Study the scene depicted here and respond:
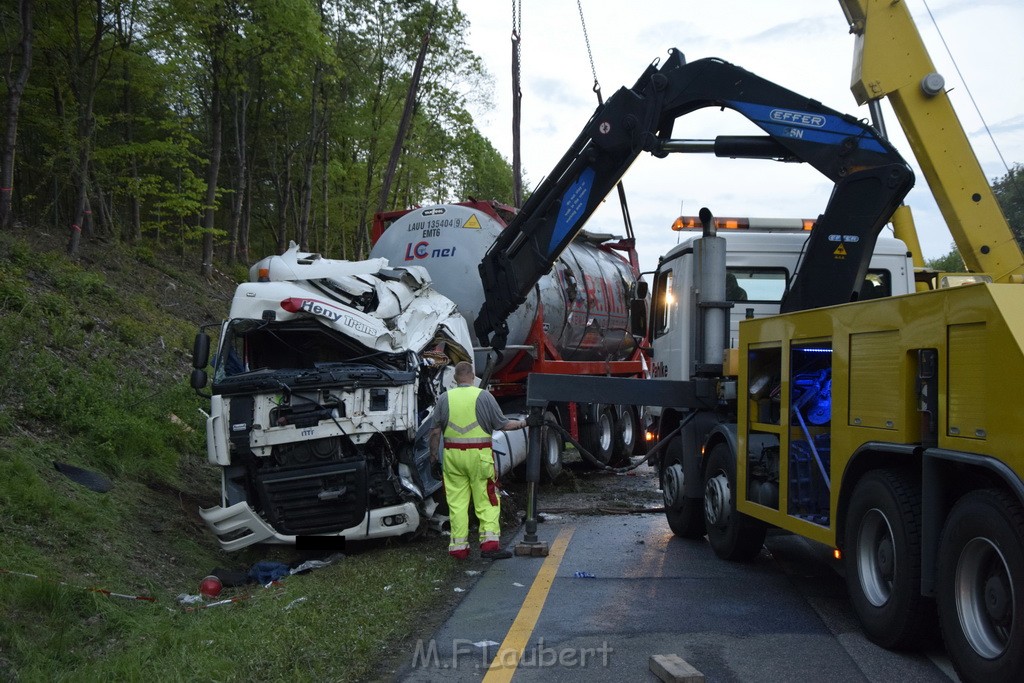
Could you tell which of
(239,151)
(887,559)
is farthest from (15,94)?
(887,559)

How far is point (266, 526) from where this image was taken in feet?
28.4

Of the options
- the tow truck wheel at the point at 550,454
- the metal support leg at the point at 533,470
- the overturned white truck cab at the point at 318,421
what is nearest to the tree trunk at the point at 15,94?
the overturned white truck cab at the point at 318,421

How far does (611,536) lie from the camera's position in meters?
9.67

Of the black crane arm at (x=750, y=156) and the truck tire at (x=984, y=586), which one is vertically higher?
the black crane arm at (x=750, y=156)

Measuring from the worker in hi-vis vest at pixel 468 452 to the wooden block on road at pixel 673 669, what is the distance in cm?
361

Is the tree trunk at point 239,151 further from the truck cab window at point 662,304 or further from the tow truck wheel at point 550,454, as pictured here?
the truck cab window at point 662,304

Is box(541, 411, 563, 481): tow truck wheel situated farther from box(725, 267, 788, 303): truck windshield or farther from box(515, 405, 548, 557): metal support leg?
box(725, 267, 788, 303): truck windshield

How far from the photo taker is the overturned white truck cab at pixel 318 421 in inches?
338

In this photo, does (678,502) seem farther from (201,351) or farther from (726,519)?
(201,351)

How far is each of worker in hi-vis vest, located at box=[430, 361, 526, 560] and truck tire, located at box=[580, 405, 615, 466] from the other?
649 centimetres

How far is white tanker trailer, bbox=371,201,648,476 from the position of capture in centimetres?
1305

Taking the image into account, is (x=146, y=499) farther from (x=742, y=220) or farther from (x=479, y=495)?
(x=742, y=220)

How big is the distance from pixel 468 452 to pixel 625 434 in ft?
28.4

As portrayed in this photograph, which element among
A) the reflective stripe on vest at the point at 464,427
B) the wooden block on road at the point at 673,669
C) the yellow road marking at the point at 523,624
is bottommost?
the yellow road marking at the point at 523,624
